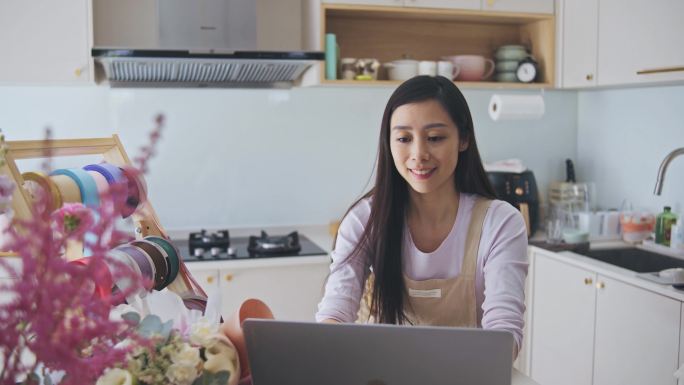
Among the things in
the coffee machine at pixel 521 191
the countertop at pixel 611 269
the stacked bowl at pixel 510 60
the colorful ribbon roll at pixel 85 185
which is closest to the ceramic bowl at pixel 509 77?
the stacked bowl at pixel 510 60

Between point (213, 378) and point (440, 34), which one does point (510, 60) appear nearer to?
point (440, 34)

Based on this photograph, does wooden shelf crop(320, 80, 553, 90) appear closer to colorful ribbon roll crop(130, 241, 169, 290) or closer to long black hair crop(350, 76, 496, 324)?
long black hair crop(350, 76, 496, 324)

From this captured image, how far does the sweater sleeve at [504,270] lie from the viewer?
162cm

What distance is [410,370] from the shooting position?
1.07 metres

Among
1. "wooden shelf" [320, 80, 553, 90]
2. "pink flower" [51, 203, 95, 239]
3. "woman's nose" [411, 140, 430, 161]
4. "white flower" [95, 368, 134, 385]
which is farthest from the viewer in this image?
"wooden shelf" [320, 80, 553, 90]

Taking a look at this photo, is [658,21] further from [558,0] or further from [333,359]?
[333,359]

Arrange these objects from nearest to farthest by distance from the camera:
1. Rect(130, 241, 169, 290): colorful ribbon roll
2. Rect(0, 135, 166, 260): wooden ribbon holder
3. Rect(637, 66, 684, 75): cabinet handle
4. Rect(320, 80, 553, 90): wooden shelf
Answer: Rect(0, 135, 166, 260): wooden ribbon holder → Rect(130, 241, 169, 290): colorful ribbon roll → Rect(637, 66, 684, 75): cabinet handle → Rect(320, 80, 553, 90): wooden shelf

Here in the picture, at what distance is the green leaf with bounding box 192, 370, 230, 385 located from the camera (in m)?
0.91

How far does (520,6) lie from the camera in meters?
3.37

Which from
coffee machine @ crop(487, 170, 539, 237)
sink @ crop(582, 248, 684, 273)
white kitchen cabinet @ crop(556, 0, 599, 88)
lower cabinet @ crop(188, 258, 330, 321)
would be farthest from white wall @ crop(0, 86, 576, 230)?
sink @ crop(582, 248, 684, 273)

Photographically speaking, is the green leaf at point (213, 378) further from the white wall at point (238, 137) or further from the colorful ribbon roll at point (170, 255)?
the white wall at point (238, 137)

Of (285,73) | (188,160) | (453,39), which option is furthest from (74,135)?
(453,39)

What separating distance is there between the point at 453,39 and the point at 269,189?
1.17m

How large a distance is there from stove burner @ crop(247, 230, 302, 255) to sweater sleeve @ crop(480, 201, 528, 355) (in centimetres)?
136
